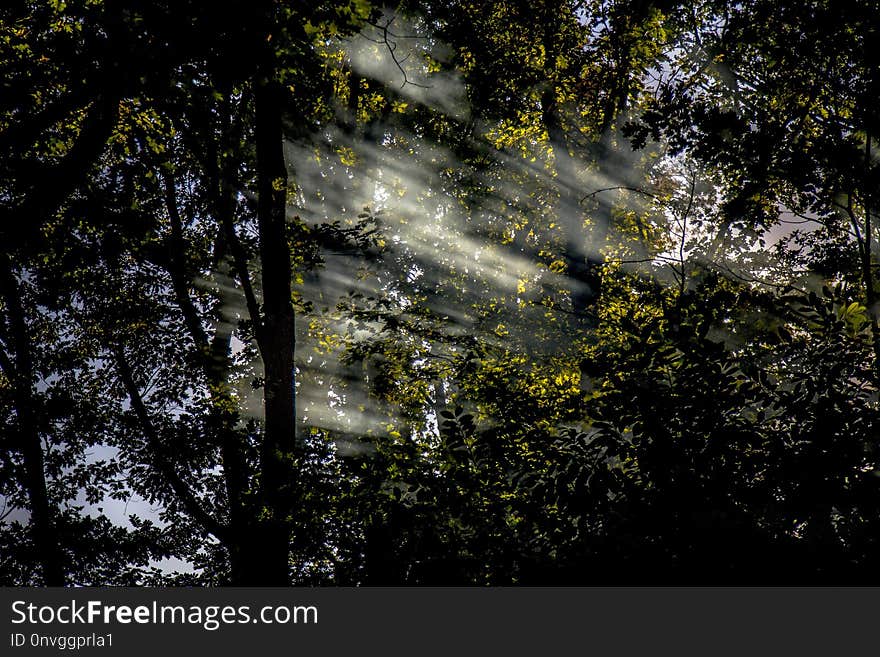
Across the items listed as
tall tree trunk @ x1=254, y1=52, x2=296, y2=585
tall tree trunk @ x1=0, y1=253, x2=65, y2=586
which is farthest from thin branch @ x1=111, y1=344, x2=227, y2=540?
tall tree trunk @ x1=254, y1=52, x2=296, y2=585

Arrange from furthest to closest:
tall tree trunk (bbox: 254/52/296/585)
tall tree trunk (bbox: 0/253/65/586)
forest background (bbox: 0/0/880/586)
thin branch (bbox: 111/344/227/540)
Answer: tall tree trunk (bbox: 0/253/65/586) → thin branch (bbox: 111/344/227/540) → tall tree trunk (bbox: 254/52/296/585) → forest background (bbox: 0/0/880/586)

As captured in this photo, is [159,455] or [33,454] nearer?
[159,455]

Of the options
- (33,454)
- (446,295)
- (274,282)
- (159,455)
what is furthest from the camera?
(446,295)

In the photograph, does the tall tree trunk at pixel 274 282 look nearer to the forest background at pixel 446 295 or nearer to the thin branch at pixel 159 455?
the forest background at pixel 446 295

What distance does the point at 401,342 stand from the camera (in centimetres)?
848


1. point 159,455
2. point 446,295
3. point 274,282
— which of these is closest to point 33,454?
point 159,455

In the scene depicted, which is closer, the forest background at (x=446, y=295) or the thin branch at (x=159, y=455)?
the forest background at (x=446, y=295)

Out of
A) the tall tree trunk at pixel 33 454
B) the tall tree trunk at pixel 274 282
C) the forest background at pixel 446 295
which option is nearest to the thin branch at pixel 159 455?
the forest background at pixel 446 295

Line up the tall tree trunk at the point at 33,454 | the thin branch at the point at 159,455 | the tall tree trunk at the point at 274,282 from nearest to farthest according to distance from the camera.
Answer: the tall tree trunk at the point at 274,282
the thin branch at the point at 159,455
the tall tree trunk at the point at 33,454

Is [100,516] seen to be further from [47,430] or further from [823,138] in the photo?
[823,138]

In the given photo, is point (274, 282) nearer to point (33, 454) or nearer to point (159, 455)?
point (159, 455)

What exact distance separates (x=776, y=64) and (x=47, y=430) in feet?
49.3

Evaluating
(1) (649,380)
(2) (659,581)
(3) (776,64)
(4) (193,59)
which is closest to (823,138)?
(3) (776,64)

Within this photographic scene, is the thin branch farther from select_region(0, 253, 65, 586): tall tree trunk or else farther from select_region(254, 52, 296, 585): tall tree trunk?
select_region(254, 52, 296, 585): tall tree trunk
